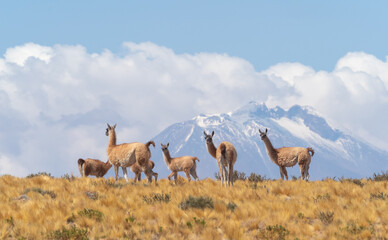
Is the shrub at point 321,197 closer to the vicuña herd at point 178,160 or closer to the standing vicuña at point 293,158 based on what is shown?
the vicuña herd at point 178,160

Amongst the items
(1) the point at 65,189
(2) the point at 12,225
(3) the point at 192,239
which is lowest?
(3) the point at 192,239

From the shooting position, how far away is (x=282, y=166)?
79.0 ft

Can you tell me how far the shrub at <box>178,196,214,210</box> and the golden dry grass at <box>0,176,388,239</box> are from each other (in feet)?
0.49

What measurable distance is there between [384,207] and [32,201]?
10016 millimetres

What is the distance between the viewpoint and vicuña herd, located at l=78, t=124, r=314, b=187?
20.4 meters

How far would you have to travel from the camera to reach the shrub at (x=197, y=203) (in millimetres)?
15031

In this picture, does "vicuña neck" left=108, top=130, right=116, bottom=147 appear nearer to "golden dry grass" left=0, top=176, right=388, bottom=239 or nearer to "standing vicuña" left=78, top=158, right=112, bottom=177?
"standing vicuña" left=78, top=158, right=112, bottom=177

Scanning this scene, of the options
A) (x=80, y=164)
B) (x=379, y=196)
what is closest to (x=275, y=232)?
(x=379, y=196)

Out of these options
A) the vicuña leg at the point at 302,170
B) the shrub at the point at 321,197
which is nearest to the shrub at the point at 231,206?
the shrub at the point at 321,197

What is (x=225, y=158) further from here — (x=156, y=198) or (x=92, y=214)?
(x=92, y=214)

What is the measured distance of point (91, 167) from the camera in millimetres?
26031

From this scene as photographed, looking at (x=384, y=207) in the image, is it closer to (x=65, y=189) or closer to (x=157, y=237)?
(x=157, y=237)

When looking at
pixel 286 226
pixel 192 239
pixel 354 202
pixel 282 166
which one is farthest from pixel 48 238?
pixel 282 166

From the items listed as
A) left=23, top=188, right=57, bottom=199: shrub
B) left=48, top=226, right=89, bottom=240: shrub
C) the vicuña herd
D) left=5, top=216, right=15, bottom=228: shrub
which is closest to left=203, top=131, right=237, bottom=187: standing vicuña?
the vicuña herd
